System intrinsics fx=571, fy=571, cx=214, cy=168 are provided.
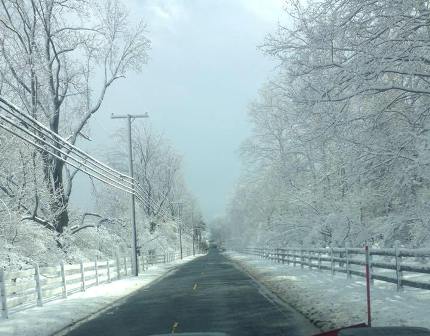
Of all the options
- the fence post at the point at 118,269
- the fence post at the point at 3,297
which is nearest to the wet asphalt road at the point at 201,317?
the fence post at the point at 3,297

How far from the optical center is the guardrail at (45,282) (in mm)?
15968

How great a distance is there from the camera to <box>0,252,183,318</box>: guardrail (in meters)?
16.0

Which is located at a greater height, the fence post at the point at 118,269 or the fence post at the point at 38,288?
the fence post at the point at 38,288

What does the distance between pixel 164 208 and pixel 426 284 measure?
57853mm

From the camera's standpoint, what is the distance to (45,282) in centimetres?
1934

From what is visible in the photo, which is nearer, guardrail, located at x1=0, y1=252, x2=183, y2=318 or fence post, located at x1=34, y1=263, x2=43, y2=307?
guardrail, located at x1=0, y1=252, x2=183, y2=318

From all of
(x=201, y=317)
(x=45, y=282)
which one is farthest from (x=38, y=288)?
(x=201, y=317)

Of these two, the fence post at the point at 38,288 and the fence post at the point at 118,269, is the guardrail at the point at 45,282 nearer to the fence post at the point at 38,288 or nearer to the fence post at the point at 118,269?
the fence post at the point at 38,288

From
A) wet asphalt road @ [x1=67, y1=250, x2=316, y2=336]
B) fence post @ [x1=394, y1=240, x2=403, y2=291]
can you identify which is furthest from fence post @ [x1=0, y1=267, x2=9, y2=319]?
fence post @ [x1=394, y1=240, x2=403, y2=291]

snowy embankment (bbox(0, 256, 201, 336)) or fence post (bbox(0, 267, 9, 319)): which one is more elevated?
fence post (bbox(0, 267, 9, 319))

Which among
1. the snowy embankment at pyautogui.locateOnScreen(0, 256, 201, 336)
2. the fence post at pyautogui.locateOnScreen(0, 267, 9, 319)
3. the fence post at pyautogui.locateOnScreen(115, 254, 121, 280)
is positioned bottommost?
the fence post at pyautogui.locateOnScreen(115, 254, 121, 280)

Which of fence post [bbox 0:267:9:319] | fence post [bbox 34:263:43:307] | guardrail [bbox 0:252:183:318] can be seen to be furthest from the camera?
fence post [bbox 34:263:43:307]

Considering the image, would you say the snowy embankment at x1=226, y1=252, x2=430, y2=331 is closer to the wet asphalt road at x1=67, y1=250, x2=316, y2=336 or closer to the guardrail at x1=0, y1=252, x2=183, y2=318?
the wet asphalt road at x1=67, y1=250, x2=316, y2=336

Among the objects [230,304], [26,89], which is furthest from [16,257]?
[26,89]
